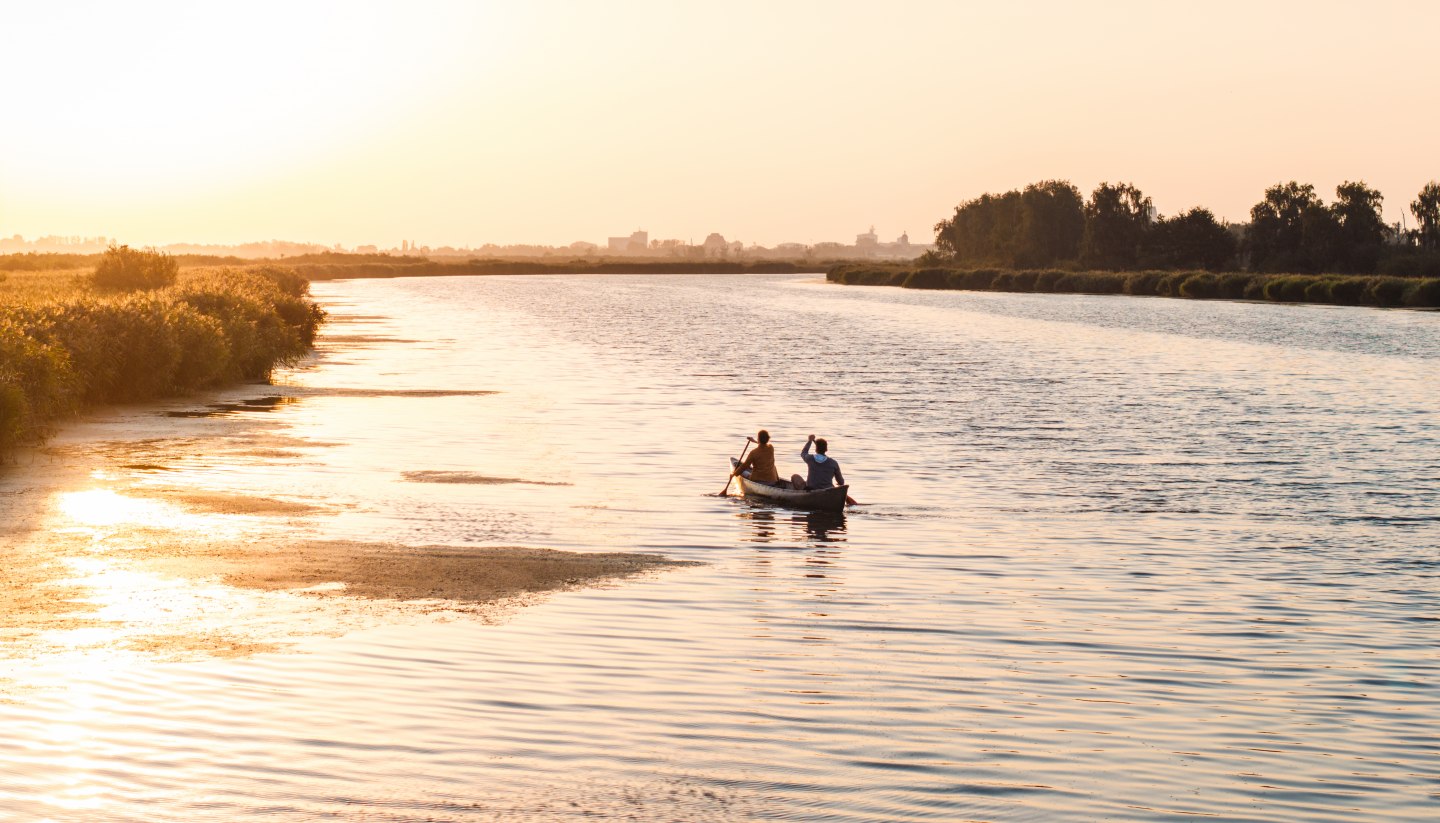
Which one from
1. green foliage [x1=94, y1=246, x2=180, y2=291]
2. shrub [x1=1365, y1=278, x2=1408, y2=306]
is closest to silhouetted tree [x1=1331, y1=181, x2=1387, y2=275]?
shrub [x1=1365, y1=278, x2=1408, y2=306]

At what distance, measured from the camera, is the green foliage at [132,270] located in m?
91.8

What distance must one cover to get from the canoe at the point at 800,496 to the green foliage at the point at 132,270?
71914 millimetres

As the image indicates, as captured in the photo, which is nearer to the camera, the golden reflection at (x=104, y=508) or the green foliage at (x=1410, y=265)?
the golden reflection at (x=104, y=508)

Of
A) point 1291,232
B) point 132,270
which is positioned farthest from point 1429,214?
point 132,270

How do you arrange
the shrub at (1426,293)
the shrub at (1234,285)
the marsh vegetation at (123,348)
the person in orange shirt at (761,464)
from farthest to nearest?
the shrub at (1234,285)
the shrub at (1426,293)
the marsh vegetation at (123,348)
the person in orange shirt at (761,464)

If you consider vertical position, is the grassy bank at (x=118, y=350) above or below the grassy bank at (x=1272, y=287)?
below

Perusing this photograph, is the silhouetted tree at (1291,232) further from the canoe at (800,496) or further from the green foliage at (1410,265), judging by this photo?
the canoe at (800,496)

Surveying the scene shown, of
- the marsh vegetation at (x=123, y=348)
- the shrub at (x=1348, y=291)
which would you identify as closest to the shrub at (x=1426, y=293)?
the shrub at (x=1348, y=291)

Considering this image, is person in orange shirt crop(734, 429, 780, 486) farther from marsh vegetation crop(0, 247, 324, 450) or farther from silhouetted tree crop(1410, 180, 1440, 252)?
silhouetted tree crop(1410, 180, 1440, 252)

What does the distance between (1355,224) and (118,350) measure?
16094 centimetres

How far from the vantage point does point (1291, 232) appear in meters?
186

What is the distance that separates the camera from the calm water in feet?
37.6

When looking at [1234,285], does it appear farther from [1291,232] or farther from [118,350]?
[118,350]

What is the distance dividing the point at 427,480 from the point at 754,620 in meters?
13.4
